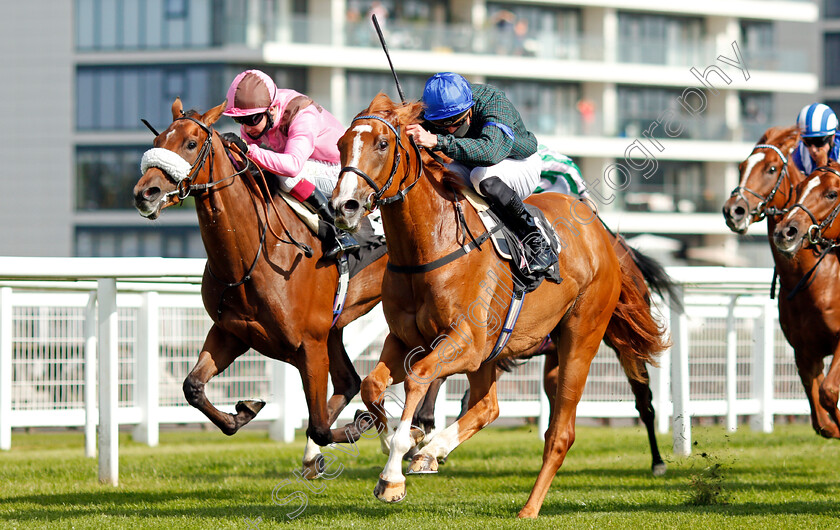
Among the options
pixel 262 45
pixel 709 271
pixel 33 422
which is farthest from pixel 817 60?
pixel 33 422

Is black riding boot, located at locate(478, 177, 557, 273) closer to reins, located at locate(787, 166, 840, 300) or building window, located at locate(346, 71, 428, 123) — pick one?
reins, located at locate(787, 166, 840, 300)

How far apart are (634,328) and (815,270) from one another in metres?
1.13

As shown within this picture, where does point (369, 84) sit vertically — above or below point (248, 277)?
above

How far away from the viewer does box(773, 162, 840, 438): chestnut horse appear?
6230 millimetres

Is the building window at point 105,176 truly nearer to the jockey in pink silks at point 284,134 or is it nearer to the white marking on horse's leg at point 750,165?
the jockey in pink silks at point 284,134

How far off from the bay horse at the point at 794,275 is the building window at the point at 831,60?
36001 millimetres

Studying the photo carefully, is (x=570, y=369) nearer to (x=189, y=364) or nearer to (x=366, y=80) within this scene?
(x=189, y=364)

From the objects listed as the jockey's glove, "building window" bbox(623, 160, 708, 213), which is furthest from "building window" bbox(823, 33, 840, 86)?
the jockey's glove

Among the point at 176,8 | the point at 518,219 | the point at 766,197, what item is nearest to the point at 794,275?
the point at 766,197

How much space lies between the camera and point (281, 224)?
5695mm

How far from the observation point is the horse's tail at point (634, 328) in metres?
6.45

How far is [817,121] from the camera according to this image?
22.6ft

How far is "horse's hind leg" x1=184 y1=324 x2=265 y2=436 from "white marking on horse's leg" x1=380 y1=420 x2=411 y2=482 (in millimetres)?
1408

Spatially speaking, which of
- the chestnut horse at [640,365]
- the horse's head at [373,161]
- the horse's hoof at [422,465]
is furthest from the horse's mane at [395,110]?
the chestnut horse at [640,365]
